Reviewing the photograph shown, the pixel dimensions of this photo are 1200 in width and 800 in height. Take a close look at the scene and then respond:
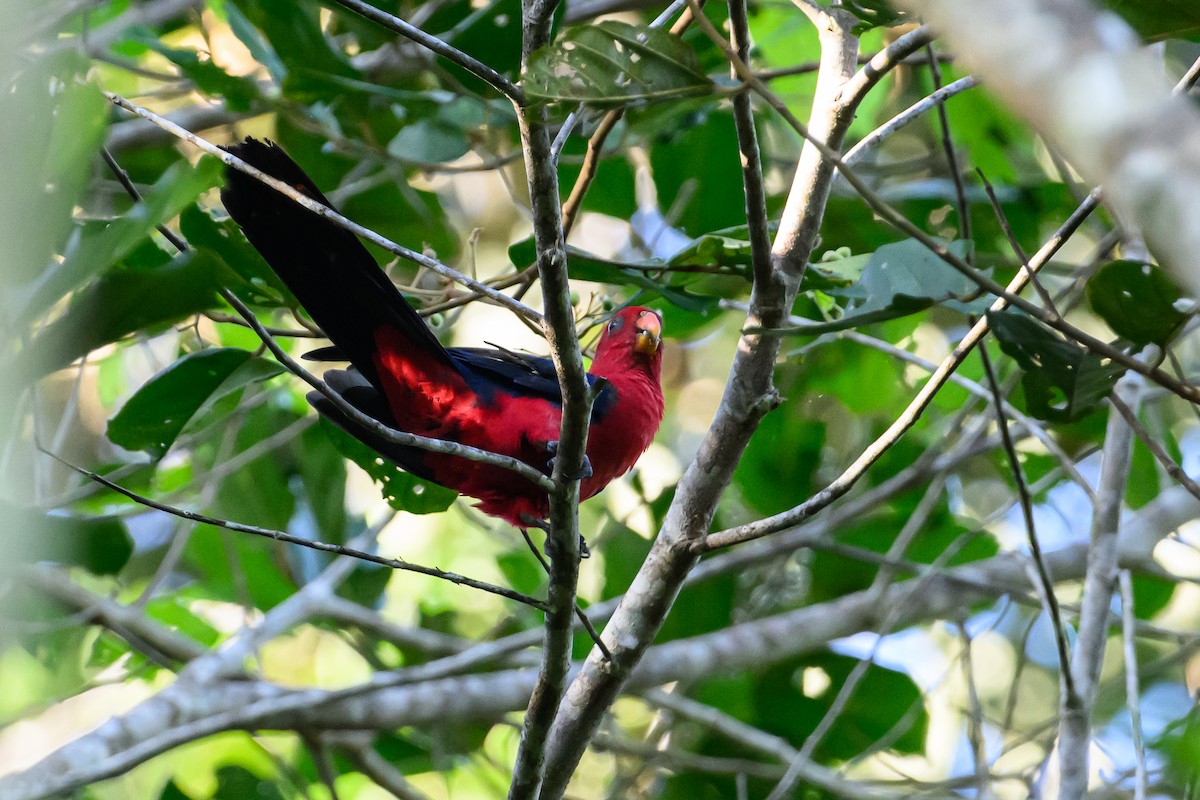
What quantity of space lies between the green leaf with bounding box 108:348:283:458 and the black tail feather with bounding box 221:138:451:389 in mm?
229

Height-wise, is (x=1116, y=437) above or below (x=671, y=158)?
below

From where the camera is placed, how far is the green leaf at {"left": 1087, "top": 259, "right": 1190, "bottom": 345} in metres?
1.76

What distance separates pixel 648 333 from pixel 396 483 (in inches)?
41.7

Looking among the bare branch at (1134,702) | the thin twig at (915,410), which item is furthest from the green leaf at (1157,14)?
the bare branch at (1134,702)

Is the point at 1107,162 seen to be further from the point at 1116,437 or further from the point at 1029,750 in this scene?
the point at 1029,750

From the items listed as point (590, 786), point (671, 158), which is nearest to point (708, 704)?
point (590, 786)

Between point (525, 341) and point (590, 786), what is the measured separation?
248 centimetres

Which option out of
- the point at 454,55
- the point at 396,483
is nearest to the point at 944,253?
the point at 454,55

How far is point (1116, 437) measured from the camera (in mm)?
3059

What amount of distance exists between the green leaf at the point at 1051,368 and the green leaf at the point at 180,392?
1.81m

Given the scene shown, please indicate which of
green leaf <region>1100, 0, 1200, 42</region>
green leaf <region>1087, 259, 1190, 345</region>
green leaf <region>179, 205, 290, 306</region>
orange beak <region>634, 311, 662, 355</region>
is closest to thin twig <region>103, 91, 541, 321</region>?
green leaf <region>179, 205, 290, 306</region>

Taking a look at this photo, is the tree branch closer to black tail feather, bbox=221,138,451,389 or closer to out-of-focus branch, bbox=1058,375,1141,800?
black tail feather, bbox=221,138,451,389

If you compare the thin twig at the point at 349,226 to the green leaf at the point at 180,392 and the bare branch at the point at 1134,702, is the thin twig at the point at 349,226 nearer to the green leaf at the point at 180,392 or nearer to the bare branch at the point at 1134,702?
the green leaf at the point at 180,392

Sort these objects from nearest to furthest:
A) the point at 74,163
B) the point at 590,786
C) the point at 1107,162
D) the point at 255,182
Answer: the point at 1107,162 → the point at 74,163 → the point at 255,182 → the point at 590,786
